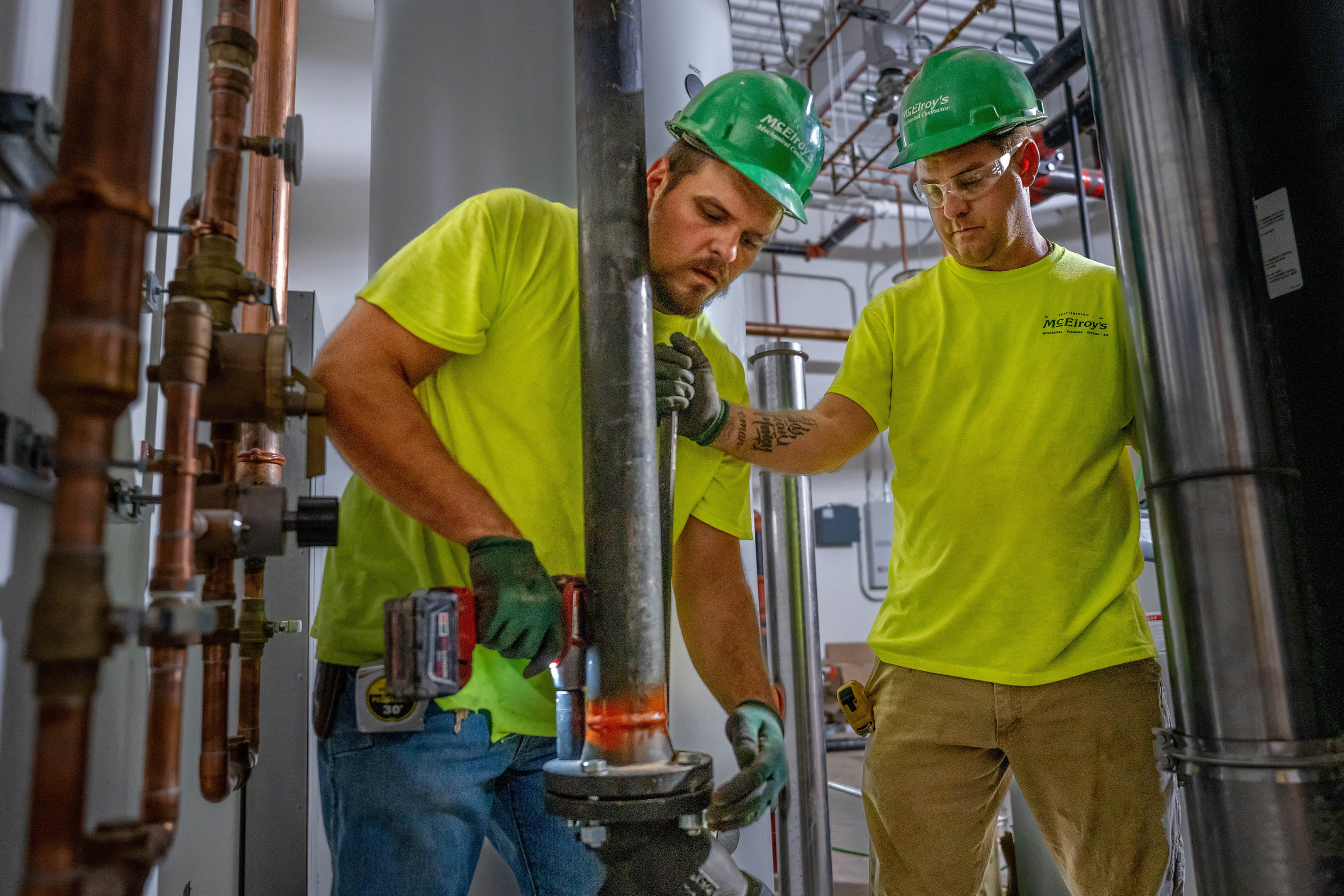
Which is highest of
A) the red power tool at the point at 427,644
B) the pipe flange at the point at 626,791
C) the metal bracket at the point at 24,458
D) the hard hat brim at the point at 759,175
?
the hard hat brim at the point at 759,175

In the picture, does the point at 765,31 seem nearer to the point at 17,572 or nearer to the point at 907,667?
the point at 907,667

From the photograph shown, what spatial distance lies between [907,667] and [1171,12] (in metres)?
0.83

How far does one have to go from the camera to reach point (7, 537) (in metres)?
0.58

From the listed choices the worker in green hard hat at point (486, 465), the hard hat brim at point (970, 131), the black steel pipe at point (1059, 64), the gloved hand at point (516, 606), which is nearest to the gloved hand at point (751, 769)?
the worker in green hard hat at point (486, 465)

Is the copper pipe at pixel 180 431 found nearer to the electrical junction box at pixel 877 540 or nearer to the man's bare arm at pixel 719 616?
the man's bare arm at pixel 719 616

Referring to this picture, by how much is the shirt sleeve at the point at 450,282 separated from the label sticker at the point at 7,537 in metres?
0.33

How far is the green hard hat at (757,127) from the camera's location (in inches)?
35.7

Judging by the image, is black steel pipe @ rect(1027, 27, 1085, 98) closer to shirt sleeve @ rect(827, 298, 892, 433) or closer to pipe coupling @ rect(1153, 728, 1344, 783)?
shirt sleeve @ rect(827, 298, 892, 433)

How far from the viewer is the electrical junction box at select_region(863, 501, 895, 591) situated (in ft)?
17.7

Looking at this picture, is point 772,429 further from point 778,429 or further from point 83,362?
point 83,362

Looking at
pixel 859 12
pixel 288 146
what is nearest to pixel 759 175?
pixel 288 146

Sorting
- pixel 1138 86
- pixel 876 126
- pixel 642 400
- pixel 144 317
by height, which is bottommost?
pixel 642 400

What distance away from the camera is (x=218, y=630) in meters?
0.65

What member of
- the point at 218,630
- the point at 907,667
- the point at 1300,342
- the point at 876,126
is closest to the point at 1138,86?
the point at 1300,342
